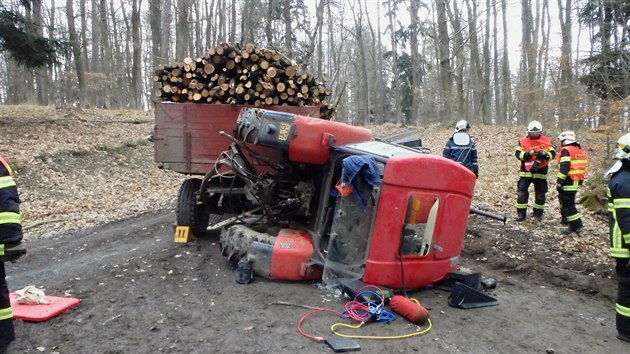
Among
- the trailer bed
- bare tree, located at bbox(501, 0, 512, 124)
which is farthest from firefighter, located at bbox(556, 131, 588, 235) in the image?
bare tree, located at bbox(501, 0, 512, 124)

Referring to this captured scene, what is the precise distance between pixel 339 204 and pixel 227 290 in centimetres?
154

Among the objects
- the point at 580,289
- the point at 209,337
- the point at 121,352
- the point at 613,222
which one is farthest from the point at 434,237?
the point at 121,352

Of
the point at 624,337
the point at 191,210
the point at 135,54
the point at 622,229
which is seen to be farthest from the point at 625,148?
the point at 135,54

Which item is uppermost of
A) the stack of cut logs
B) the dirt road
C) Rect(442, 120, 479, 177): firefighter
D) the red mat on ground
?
the stack of cut logs

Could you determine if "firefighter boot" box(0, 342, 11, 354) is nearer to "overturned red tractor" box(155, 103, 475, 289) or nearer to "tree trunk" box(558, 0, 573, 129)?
"overturned red tractor" box(155, 103, 475, 289)

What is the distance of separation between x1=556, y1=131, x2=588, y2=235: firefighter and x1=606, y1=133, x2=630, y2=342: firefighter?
384cm

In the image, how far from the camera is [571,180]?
8273mm

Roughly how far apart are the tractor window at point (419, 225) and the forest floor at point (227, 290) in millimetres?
571

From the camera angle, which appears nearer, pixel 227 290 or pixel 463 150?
pixel 227 290

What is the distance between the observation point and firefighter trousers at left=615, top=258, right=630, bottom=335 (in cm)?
444

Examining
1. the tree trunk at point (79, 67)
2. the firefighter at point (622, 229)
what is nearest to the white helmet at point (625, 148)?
the firefighter at point (622, 229)

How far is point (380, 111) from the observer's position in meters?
43.6

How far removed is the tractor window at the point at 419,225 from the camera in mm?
5133

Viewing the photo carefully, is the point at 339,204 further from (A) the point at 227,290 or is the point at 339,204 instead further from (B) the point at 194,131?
(B) the point at 194,131
